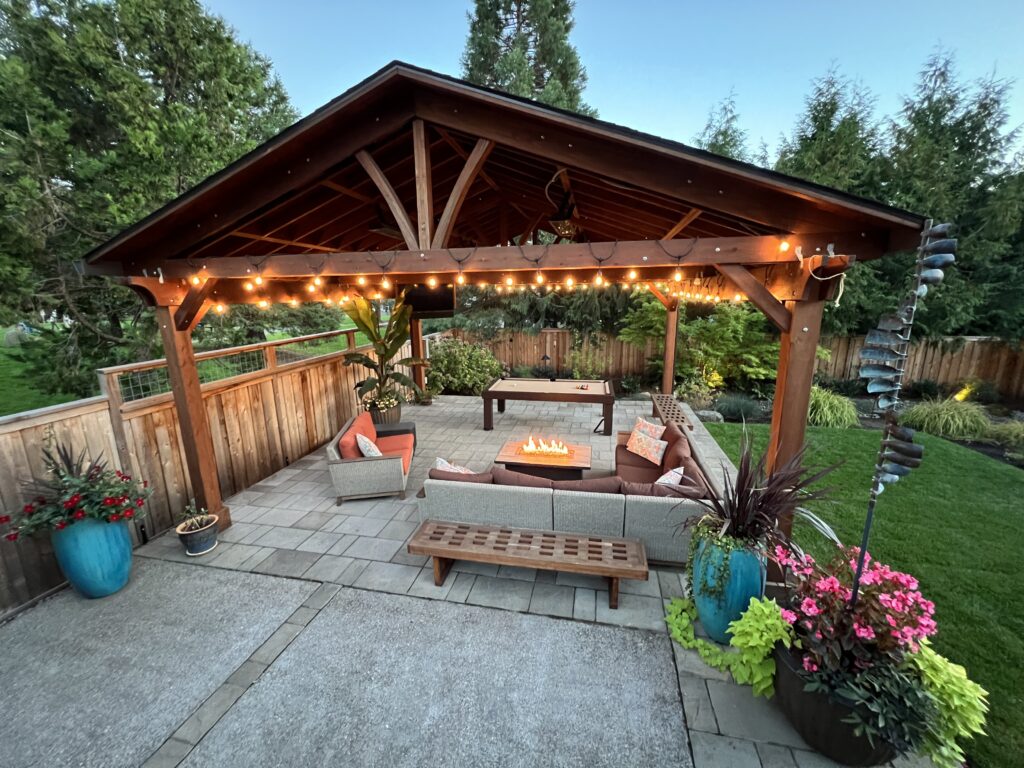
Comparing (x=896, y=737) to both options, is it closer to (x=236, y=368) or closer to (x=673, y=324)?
(x=236, y=368)

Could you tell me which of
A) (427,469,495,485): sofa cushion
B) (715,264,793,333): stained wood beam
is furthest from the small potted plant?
(715,264,793,333): stained wood beam

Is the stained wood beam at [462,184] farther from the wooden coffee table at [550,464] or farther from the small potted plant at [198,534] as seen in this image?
the small potted plant at [198,534]

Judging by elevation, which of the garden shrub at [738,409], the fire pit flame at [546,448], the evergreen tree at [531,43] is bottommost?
the garden shrub at [738,409]

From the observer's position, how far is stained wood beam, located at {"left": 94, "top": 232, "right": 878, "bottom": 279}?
3.07 metres

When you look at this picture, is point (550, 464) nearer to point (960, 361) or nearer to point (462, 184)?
point (462, 184)

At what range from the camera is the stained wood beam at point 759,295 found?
3.18 meters

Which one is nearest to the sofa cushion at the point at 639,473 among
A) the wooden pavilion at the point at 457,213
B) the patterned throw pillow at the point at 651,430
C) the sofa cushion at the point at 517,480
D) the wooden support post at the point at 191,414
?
the patterned throw pillow at the point at 651,430

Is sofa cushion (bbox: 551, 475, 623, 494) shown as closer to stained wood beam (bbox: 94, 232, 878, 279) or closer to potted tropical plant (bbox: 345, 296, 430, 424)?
stained wood beam (bbox: 94, 232, 878, 279)

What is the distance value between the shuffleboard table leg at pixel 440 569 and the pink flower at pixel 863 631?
9.03 feet

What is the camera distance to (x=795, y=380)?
3.21 meters

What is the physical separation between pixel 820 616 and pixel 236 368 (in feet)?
21.2

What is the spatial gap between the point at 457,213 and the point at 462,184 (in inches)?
19.4

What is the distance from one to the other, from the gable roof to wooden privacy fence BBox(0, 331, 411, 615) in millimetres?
1376

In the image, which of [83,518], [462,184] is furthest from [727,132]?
[83,518]
